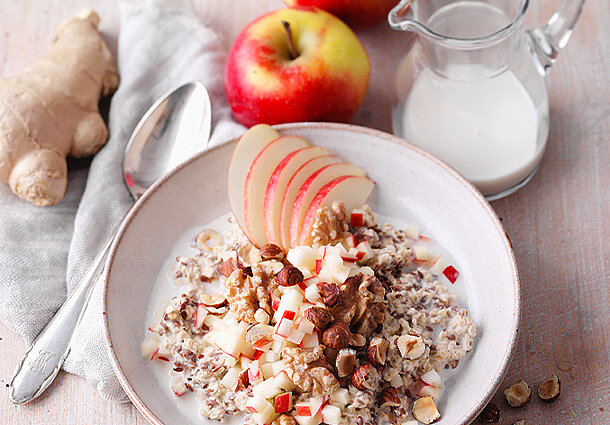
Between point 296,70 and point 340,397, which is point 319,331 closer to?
point 340,397

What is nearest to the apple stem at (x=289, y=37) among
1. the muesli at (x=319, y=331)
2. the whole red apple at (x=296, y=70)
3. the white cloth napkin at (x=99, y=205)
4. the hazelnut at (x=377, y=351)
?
the whole red apple at (x=296, y=70)

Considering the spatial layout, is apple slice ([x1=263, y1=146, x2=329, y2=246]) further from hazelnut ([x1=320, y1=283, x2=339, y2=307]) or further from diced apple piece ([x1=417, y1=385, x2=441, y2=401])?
diced apple piece ([x1=417, y1=385, x2=441, y2=401])

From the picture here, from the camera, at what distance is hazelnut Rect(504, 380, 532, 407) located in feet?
4.42

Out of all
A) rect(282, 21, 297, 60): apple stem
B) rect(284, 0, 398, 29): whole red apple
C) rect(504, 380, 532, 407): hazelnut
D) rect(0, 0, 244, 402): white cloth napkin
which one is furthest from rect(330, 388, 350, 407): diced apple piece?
rect(284, 0, 398, 29): whole red apple

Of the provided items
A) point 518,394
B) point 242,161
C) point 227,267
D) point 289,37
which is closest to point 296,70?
point 289,37

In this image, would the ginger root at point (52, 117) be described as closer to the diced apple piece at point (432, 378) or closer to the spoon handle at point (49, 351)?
the spoon handle at point (49, 351)

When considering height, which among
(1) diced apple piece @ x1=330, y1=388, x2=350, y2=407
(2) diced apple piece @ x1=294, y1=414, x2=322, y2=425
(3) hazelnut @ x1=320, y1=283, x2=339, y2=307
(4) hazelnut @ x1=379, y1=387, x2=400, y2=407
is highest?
(3) hazelnut @ x1=320, y1=283, x2=339, y2=307

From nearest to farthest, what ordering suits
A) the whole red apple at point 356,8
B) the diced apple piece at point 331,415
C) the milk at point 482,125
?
the diced apple piece at point 331,415
the milk at point 482,125
the whole red apple at point 356,8

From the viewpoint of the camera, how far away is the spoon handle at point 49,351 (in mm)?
1411

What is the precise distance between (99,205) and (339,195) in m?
0.56

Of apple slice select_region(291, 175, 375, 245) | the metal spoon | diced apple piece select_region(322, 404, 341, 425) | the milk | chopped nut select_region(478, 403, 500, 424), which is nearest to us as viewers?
diced apple piece select_region(322, 404, 341, 425)

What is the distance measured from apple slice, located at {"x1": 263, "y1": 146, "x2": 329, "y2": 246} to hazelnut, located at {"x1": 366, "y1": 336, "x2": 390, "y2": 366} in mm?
318

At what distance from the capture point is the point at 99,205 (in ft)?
5.43

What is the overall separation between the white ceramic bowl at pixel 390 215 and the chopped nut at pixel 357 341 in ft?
0.59
